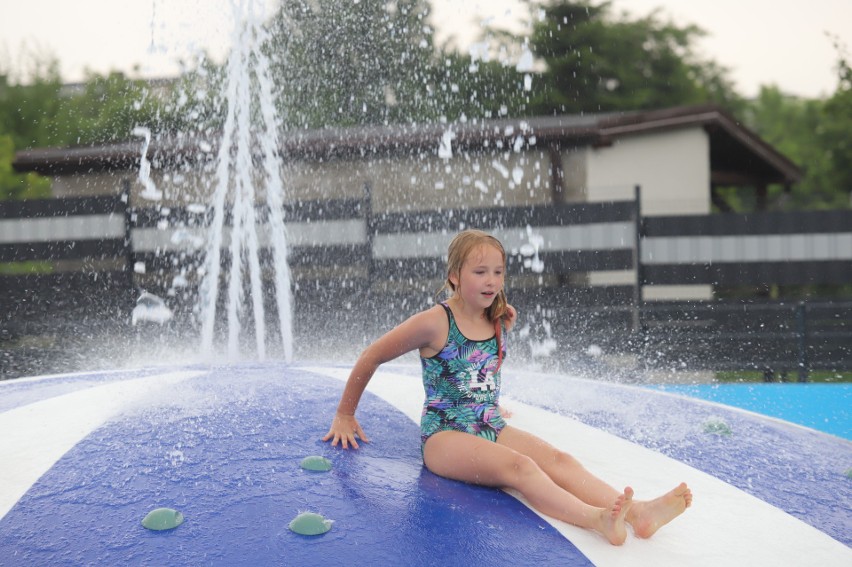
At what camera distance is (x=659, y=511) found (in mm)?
1805

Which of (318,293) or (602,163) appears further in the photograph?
(602,163)

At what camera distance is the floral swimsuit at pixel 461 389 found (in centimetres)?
225

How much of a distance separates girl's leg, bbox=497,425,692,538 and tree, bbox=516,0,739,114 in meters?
19.9

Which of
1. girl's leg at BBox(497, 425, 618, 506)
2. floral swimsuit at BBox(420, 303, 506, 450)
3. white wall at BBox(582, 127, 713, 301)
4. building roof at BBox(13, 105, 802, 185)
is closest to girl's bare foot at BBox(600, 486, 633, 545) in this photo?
girl's leg at BBox(497, 425, 618, 506)

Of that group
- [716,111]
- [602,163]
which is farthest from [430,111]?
[716,111]

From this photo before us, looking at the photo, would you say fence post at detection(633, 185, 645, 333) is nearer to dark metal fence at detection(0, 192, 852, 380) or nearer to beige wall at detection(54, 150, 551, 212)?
dark metal fence at detection(0, 192, 852, 380)

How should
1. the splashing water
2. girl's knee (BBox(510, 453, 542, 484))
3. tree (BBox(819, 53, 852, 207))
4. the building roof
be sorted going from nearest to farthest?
girl's knee (BBox(510, 453, 542, 484)) < the splashing water < the building roof < tree (BBox(819, 53, 852, 207))

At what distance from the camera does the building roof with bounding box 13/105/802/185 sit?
1110 cm

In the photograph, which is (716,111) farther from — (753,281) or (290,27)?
(290,27)

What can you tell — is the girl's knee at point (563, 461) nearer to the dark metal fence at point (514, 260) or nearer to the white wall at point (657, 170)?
the dark metal fence at point (514, 260)

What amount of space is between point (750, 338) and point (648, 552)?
5.89 metres

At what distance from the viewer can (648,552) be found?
1.76 m

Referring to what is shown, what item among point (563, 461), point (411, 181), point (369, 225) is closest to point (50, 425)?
point (563, 461)

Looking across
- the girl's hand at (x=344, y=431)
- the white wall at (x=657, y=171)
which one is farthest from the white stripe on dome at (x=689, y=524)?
the white wall at (x=657, y=171)
